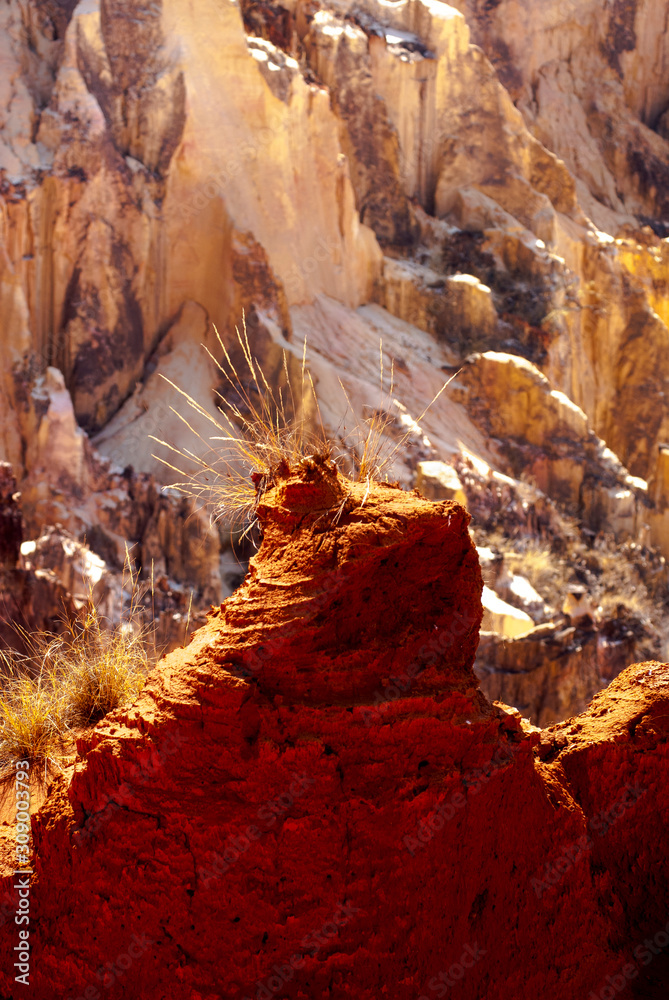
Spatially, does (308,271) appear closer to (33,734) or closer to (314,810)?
(33,734)

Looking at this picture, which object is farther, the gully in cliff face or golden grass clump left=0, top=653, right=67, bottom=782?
golden grass clump left=0, top=653, right=67, bottom=782

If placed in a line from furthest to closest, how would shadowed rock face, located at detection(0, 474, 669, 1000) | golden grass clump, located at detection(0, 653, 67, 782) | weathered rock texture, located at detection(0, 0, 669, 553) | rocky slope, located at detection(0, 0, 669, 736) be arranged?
weathered rock texture, located at detection(0, 0, 669, 553) < rocky slope, located at detection(0, 0, 669, 736) < golden grass clump, located at detection(0, 653, 67, 782) < shadowed rock face, located at detection(0, 474, 669, 1000)

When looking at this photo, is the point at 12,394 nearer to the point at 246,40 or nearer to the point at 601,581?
the point at 246,40

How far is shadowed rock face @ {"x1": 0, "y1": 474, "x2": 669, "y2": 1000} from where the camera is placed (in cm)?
265

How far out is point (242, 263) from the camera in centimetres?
1510

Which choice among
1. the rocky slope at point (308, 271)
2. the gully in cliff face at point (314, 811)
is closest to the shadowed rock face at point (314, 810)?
the gully in cliff face at point (314, 811)

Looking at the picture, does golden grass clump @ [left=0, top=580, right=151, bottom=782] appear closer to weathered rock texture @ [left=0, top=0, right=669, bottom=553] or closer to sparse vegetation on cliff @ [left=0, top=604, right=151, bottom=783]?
sparse vegetation on cliff @ [left=0, top=604, right=151, bottom=783]

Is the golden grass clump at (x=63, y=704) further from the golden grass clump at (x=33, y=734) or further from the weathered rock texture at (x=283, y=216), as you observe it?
the weathered rock texture at (x=283, y=216)

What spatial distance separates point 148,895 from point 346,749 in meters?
0.66

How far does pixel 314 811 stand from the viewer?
8.72ft

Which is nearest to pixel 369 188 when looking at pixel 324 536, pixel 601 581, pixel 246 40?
pixel 246 40

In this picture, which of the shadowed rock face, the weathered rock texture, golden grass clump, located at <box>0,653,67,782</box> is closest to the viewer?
the shadowed rock face

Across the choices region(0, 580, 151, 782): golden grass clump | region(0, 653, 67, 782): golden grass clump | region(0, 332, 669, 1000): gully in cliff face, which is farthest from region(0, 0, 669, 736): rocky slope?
region(0, 332, 669, 1000): gully in cliff face

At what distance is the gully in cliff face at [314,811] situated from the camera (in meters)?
2.65
